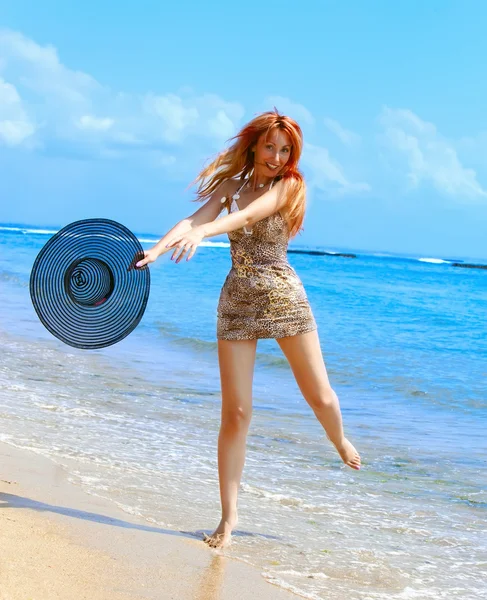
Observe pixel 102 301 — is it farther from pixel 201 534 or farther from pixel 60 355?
pixel 60 355

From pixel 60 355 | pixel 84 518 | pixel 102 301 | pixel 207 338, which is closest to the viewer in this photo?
pixel 84 518

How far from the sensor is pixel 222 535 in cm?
395

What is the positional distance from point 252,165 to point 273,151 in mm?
192

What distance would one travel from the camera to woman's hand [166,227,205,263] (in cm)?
347

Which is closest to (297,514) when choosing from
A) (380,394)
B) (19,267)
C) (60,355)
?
(380,394)

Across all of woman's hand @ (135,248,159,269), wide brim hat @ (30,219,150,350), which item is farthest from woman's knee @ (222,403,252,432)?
woman's hand @ (135,248,159,269)

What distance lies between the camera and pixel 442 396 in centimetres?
905

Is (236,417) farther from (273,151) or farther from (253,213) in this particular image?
(273,151)

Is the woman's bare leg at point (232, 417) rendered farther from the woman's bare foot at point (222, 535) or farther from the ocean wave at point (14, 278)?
the ocean wave at point (14, 278)

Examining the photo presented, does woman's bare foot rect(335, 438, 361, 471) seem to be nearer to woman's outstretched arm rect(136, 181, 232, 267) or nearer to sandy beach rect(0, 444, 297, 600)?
sandy beach rect(0, 444, 297, 600)

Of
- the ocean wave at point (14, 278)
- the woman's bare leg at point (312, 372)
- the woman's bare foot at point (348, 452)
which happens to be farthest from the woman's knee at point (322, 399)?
the ocean wave at point (14, 278)

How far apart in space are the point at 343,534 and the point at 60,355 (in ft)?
19.9

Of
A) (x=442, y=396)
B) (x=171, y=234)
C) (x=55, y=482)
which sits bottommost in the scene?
(x=55, y=482)

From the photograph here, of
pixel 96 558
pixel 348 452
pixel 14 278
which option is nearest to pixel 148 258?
pixel 96 558
